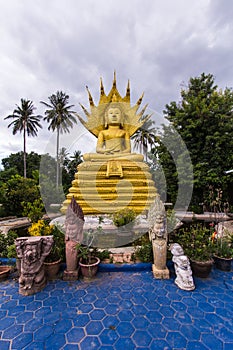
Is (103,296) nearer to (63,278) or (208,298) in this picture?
(63,278)

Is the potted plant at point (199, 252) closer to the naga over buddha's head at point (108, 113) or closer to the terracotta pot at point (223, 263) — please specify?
the terracotta pot at point (223, 263)

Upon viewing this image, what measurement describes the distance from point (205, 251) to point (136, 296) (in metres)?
1.75

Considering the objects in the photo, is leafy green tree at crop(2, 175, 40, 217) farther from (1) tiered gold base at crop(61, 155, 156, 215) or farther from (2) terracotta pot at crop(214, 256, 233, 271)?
(2) terracotta pot at crop(214, 256, 233, 271)

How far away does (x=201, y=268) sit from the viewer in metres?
3.82

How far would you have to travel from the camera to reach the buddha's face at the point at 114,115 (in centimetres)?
1018

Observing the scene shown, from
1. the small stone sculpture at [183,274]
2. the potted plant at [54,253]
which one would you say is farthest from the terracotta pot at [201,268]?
the potted plant at [54,253]

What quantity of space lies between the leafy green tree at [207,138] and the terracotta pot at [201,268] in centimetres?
776

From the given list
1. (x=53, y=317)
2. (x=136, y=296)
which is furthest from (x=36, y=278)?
(x=136, y=296)

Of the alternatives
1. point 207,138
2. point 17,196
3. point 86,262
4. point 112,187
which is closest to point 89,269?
point 86,262

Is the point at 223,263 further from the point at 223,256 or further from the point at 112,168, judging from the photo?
the point at 112,168

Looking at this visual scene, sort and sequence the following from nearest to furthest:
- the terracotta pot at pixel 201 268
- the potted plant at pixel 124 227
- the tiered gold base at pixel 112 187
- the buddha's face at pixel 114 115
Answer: the terracotta pot at pixel 201 268
the potted plant at pixel 124 227
the tiered gold base at pixel 112 187
the buddha's face at pixel 114 115

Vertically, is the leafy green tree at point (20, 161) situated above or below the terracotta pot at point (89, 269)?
above

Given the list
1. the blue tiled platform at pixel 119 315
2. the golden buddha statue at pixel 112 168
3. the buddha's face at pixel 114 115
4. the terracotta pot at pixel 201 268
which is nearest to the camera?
the blue tiled platform at pixel 119 315

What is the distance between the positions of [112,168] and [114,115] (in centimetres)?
309
